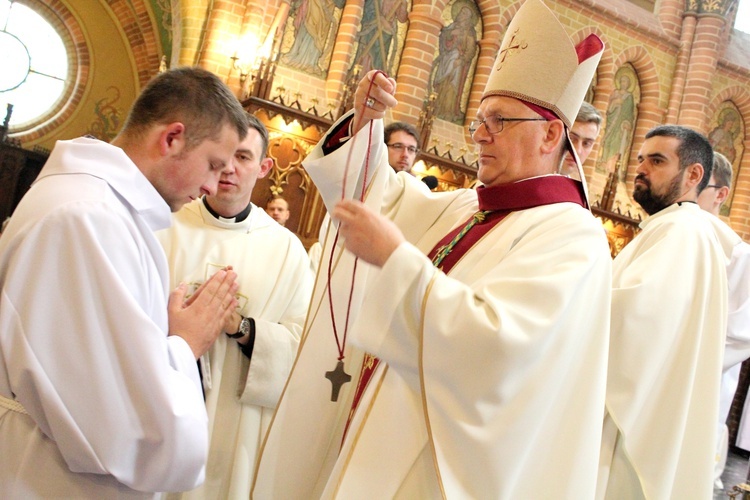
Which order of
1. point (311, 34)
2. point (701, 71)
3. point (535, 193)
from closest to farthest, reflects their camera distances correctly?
point (535, 193), point (311, 34), point (701, 71)

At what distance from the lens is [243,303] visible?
2.98 meters

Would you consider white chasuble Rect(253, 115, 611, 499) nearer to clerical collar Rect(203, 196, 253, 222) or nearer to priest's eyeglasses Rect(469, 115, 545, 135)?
priest's eyeglasses Rect(469, 115, 545, 135)

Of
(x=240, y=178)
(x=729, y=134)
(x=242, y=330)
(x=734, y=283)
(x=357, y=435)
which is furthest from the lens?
(x=729, y=134)

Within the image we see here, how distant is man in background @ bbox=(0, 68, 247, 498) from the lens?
154cm

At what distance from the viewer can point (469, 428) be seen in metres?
1.84

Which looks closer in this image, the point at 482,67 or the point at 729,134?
the point at 482,67

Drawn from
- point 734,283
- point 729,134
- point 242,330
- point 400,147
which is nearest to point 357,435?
point 242,330

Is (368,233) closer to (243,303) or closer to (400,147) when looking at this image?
(243,303)

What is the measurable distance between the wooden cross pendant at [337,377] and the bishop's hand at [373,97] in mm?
874

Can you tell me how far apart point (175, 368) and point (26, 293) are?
0.39 meters

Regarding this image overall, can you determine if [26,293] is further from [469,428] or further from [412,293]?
[469,428]

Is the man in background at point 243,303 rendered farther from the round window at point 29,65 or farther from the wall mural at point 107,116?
the round window at point 29,65

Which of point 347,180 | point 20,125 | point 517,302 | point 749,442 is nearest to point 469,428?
point 517,302

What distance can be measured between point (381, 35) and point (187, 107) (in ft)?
29.6
